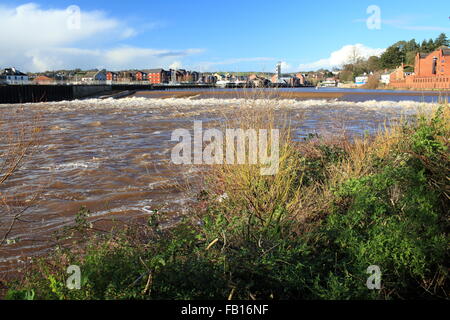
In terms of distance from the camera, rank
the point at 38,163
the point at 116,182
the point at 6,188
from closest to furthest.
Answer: the point at 6,188 < the point at 116,182 < the point at 38,163

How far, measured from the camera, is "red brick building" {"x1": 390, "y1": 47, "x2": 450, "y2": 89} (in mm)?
60156

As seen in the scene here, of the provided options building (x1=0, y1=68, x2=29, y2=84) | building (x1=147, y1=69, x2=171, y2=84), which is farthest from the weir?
building (x1=147, y1=69, x2=171, y2=84)

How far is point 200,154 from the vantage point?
1052cm

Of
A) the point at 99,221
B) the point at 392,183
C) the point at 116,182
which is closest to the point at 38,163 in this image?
the point at 116,182

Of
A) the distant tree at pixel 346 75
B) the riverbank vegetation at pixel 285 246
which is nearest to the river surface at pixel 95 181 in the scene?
the riverbank vegetation at pixel 285 246

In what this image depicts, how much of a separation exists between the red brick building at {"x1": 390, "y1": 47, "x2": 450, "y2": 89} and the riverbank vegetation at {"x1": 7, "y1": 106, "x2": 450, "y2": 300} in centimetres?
6171

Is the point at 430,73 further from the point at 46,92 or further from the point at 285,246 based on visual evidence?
the point at 285,246

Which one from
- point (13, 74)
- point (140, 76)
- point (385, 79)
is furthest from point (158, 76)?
point (385, 79)

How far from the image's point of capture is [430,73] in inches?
2603

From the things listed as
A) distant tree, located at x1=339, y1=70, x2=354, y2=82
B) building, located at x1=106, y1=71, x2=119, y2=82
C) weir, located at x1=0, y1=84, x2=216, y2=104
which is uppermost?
building, located at x1=106, y1=71, x2=119, y2=82

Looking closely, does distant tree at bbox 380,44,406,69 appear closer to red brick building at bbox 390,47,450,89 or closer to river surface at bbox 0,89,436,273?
red brick building at bbox 390,47,450,89

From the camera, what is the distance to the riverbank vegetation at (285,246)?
9.70 ft
